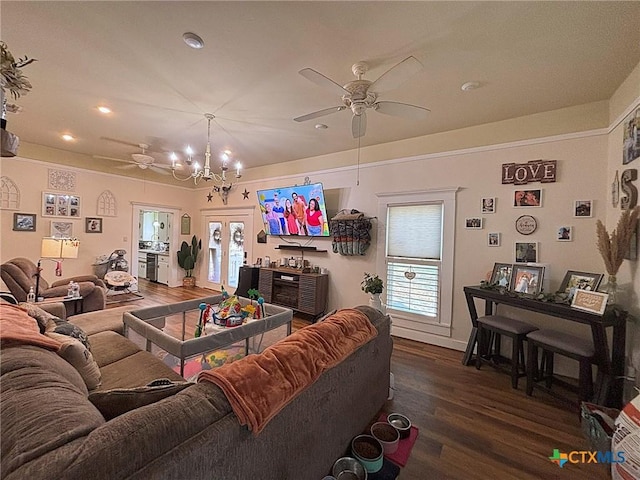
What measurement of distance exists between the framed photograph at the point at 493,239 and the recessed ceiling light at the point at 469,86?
1.69 meters

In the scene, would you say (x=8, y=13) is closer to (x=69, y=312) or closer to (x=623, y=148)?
(x=69, y=312)

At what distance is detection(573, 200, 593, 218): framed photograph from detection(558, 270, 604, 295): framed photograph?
60 centimetres

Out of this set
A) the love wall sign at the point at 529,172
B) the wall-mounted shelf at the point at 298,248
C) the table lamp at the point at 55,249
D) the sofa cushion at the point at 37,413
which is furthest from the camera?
the wall-mounted shelf at the point at 298,248

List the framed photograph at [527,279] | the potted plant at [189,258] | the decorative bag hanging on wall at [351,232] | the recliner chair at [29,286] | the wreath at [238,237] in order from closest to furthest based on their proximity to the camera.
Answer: the framed photograph at [527,279] → the recliner chair at [29,286] → the decorative bag hanging on wall at [351,232] → the wreath at [238,237] → the potted plant at [189,258]

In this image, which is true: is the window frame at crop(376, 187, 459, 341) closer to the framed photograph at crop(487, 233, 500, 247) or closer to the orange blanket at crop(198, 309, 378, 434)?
the framed photograph at crop(487, 233, 500, 247)

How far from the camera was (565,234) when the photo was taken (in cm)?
296

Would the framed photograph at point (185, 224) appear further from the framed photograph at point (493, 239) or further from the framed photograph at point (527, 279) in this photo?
the framed photograph at point (527, 279)

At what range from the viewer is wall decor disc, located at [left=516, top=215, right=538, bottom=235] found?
3125mm

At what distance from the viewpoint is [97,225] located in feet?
19.0

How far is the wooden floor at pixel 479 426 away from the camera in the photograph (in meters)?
1.75

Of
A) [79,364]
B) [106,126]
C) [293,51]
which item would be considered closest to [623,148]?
[293,51]

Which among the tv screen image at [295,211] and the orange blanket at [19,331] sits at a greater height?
the tv screen image at [295,211]

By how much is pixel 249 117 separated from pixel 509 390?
4.05 meters

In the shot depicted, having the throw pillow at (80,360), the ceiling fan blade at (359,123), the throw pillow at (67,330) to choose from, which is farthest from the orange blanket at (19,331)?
the ceiling fan blade at (359,123)
